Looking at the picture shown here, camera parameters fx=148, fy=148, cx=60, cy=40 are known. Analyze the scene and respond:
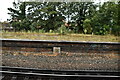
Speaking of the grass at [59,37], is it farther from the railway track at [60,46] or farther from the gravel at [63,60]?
the gravel at [63,60]

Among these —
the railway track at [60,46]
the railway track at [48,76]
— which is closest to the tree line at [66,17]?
the railway track at [60,46]

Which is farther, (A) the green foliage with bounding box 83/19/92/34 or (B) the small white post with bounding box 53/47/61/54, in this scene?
(B) the small white post with bounding box 53/47/61/54

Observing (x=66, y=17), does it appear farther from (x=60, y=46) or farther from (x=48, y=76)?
(x=48, y=76)

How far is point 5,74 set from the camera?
6.19 ft

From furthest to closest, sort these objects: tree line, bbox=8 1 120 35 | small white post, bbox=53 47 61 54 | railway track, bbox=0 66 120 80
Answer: small white post, bbox=53 47 61 54, tree line, bbox=8 1 120 35, railway track, bbox=0 66 120 80

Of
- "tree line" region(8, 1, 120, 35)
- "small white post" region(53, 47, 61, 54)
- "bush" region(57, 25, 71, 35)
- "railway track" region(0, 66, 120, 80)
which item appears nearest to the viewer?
"railway track" region(0, 66, 120, 80)

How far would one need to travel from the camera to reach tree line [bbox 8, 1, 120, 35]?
2318 mm

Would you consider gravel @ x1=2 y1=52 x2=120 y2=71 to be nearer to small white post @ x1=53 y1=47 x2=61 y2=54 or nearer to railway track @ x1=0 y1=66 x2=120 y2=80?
small white post @ x1=53 y1=47 x2=61 y2=54

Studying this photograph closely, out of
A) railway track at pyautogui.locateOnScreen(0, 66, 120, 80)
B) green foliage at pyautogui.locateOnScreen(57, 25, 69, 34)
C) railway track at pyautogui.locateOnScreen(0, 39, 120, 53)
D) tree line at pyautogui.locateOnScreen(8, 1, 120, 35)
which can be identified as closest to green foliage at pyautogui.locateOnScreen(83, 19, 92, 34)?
tree line at pyautogui.locateOnScreen(8, 1, 120, 35)

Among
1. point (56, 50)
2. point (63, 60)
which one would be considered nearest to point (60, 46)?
point (56, 50)

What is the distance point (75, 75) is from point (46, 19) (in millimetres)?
1035

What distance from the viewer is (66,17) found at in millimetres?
2385

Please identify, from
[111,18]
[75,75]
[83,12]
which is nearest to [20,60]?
[75,75]

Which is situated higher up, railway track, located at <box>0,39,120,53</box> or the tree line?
the tree line
